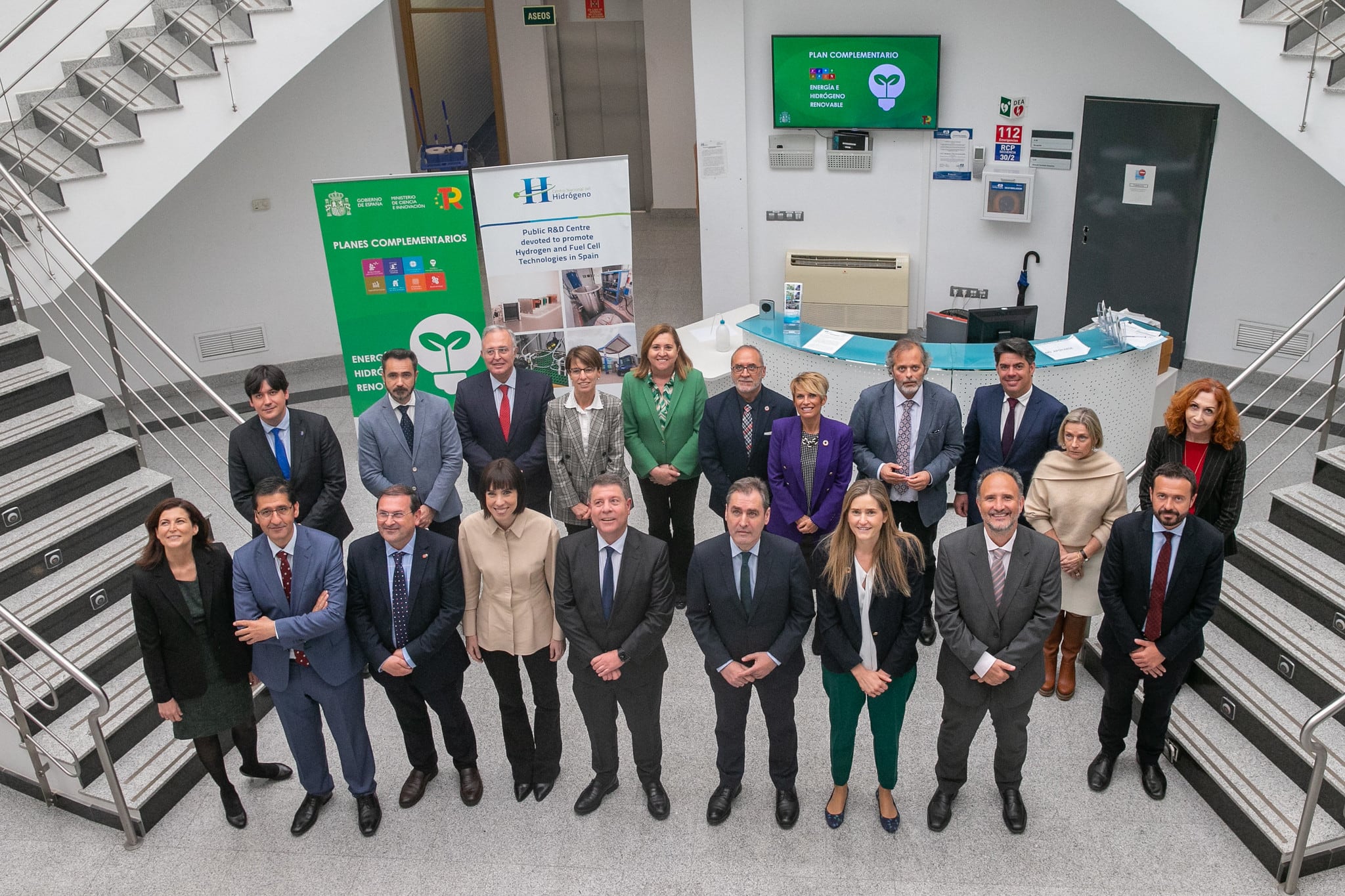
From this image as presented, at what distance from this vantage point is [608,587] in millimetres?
4227

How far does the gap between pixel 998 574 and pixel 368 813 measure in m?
2.76

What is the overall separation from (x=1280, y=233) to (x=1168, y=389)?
1794mm

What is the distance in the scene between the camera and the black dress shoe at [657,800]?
458 centimetres

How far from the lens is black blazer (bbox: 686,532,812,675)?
4090 mm

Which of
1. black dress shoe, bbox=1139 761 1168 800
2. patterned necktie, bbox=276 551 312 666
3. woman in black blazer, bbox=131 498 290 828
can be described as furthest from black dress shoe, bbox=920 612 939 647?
woman in black blazer, bbox=131 498 290 828

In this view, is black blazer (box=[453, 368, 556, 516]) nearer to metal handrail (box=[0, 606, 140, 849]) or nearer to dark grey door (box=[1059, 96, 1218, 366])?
metal handrail (box=[0, 606, 140, 849])

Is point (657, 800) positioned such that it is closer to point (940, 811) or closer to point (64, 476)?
point (940, 811)

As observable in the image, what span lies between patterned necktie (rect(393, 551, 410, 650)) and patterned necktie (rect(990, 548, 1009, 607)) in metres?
2.25

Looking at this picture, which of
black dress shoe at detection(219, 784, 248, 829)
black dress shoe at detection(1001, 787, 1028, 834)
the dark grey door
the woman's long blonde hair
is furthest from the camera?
the dark grey door

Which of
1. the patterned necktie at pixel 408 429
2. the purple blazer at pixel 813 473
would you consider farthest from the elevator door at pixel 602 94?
the purple blazer at pixel 813 473

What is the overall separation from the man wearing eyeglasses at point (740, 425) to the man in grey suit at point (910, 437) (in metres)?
0.42

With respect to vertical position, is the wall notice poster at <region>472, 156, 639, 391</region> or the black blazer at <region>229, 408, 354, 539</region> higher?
the wall notice poster at <region>472, 156, 639, 391</region>

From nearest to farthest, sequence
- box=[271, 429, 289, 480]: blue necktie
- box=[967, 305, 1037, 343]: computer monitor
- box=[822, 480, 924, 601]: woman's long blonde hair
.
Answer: box=[822, 480, 924, 601]: woman's long blonde hair, box=[271, 429, 289, 480]: blue necktie, box=[967, 305, 1037, 343]: computer monitor

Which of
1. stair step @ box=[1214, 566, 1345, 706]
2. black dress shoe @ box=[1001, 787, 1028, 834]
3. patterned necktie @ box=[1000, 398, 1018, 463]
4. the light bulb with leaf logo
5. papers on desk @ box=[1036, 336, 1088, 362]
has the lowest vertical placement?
black dress shoe @ box=[1001, 787, 1028, 834]
